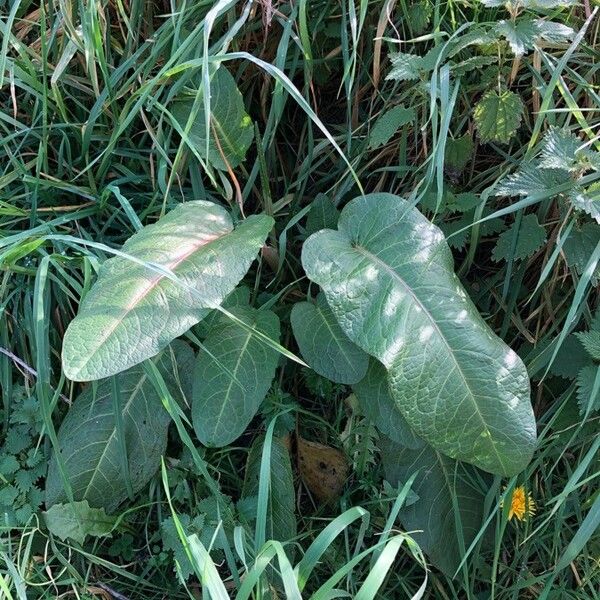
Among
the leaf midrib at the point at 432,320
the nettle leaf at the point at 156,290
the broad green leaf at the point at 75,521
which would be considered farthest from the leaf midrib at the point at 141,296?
the broad green leaf at the point at 75,521

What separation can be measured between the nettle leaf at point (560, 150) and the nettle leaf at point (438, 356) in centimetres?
25

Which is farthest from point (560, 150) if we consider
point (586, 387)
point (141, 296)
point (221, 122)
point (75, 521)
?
point (75, 521)

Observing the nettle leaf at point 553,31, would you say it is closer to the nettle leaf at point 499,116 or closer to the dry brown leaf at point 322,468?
the nettle leaf at point 499,116

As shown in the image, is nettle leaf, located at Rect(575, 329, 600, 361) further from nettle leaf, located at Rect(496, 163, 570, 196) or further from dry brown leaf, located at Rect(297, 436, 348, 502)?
dry brown leaf, located at Rect(297, 436, 348, 502)

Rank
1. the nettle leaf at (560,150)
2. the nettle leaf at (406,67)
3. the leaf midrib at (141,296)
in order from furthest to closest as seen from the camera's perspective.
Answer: the nettle leaf at (406,67) < the nettle leaf at (560,150) < the leaf midrib at (141,296)

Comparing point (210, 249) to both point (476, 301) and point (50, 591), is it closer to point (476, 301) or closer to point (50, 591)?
point (476, 301)

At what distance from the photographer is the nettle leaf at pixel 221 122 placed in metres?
1.58

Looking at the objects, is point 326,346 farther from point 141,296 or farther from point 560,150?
point 560,150

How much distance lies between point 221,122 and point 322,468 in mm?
721

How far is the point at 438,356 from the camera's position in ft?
4.34

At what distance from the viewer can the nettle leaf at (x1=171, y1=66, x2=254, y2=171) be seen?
1.58 meters

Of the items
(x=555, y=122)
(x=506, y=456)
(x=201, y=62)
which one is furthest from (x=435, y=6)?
(x=506, y=456)

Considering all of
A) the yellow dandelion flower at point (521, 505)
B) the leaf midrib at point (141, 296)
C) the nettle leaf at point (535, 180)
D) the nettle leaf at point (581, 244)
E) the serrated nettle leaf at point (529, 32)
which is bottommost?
the yellow dandelion flower at point (521, 505)

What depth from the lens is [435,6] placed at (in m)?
1.53
